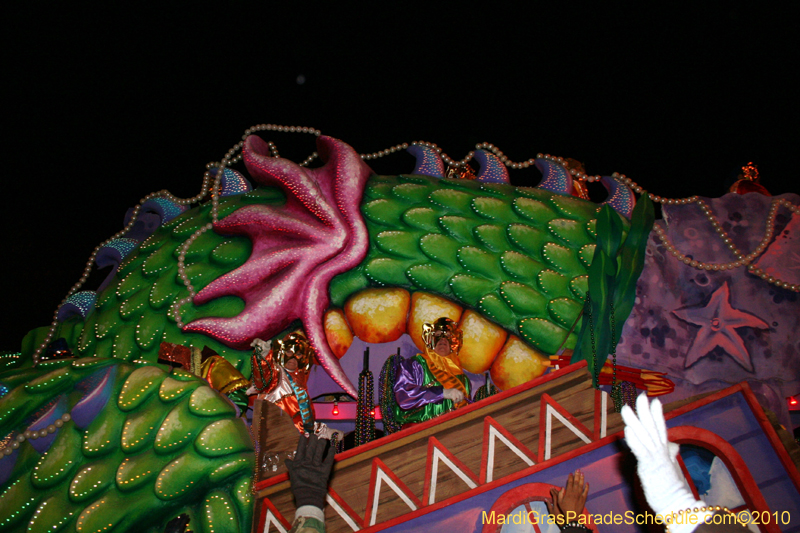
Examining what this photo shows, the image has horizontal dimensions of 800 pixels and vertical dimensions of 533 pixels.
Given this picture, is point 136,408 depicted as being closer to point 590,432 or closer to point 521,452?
point 521,452

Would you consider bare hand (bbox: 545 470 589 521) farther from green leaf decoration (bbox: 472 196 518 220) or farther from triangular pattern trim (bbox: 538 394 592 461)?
green leaf decoration (bbox: 472 196 518 220)

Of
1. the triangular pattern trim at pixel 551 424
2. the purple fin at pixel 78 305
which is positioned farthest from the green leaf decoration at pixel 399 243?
the purple fin at pixel 78 305

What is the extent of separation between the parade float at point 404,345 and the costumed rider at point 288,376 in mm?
42

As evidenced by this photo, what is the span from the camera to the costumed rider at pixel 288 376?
316cm

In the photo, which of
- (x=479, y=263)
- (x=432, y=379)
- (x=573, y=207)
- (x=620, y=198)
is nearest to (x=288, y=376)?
(x=432, y=379)

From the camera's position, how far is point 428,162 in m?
3.87

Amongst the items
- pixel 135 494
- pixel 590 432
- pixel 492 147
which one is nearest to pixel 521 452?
pixel 590 432

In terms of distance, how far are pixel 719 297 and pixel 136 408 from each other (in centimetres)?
308

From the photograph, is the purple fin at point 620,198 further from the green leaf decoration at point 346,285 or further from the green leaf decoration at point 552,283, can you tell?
the green leaf decoration at point 346,285

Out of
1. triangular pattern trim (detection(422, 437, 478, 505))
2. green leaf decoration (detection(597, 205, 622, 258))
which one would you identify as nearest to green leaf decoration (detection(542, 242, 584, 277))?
green leaf decoration (detection(597, 205, 622, 258))

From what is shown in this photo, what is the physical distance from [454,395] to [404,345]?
0.67m

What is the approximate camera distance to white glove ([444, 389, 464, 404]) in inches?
122

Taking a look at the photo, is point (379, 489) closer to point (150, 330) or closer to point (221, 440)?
point (221, 440)

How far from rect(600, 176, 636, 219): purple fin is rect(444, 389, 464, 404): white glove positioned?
4.94 feet
